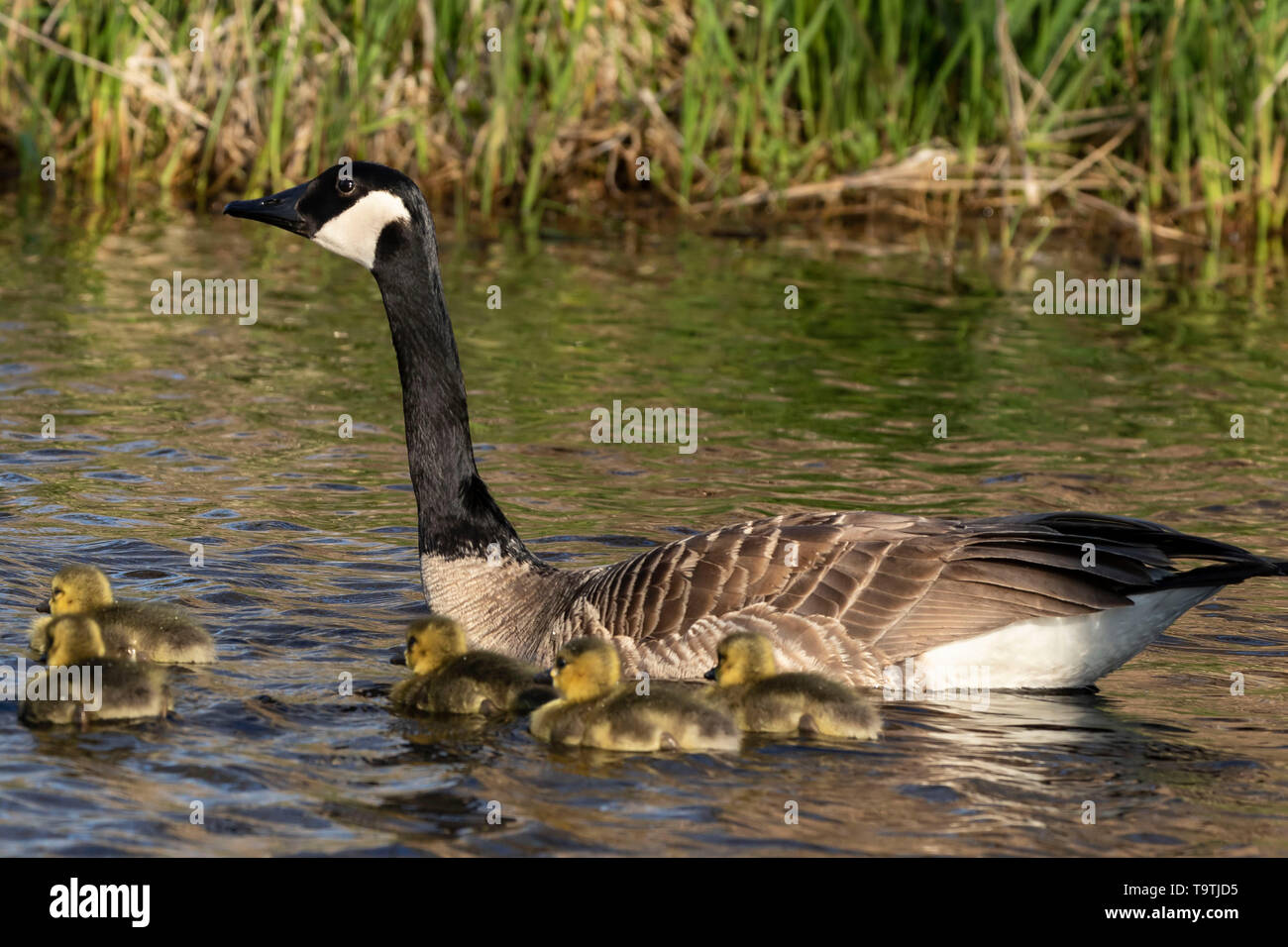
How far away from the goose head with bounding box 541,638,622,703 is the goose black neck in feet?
4.80

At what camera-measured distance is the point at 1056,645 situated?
738 centimetres

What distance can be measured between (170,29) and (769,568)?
38.9ft

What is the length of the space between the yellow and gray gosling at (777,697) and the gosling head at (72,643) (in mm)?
2290

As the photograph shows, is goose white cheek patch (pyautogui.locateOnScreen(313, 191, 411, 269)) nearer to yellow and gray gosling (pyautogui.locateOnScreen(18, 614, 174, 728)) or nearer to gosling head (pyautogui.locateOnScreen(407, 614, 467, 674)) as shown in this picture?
gosling head (pyautogui.locateOnScreen(407, 614, 467, 674))

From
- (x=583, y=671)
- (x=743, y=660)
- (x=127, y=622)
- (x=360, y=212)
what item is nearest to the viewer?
(x=583, y=671)

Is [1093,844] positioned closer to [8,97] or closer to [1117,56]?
[1117,56]

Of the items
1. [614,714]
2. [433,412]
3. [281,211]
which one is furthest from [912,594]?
[281,211]

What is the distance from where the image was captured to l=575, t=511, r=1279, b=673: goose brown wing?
7.20m

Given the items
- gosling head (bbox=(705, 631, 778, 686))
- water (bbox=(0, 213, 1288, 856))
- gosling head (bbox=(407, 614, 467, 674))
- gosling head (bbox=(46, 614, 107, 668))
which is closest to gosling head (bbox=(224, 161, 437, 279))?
water (bbox=(0, 213, 1288, 856))

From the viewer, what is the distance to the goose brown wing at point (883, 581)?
23.6 feet

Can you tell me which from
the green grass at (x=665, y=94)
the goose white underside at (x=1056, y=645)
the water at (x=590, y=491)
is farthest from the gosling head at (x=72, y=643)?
the green grass at (x=665, y=94)

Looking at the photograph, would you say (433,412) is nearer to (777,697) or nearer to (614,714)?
(614,714)

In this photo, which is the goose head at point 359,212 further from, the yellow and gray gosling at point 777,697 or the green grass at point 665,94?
the green grass at point 665,94

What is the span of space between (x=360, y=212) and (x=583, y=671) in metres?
2.62
